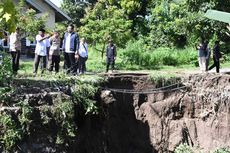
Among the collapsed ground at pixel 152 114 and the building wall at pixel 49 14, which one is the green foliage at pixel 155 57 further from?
the collapsed ground at pixel 152 114

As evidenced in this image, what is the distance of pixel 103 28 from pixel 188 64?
503 centimetres

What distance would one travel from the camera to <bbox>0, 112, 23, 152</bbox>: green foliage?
10.3 metres

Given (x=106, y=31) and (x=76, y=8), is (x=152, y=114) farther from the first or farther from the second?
(x=76, y=8)

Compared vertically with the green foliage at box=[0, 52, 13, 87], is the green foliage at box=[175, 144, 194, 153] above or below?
below

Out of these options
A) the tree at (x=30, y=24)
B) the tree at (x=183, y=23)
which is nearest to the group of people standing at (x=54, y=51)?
the tree at (x=30, y=24)

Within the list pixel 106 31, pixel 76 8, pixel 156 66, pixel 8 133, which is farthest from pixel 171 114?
pixel 76 8

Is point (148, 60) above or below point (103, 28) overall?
below

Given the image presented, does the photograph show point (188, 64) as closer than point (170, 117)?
No

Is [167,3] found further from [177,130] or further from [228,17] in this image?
[228,17]

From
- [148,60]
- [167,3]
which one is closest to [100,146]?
[148,60]

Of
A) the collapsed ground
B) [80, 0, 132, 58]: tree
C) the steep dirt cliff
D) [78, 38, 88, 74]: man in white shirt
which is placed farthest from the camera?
[80, 0, 132, 58]: tree

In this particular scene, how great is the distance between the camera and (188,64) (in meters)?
25.0

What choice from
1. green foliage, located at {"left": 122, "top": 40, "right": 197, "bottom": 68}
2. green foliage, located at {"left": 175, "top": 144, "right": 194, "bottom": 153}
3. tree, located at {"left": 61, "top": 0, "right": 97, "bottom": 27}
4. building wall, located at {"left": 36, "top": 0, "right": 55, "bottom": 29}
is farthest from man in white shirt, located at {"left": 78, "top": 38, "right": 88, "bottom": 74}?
tree, located at {"left": 61, "top": 0, "right": 97, "bottom": 27}

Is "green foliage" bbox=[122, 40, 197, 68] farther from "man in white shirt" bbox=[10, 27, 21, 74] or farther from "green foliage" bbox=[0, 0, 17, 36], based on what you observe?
"green foliage" bbox=[0, 0, 17, 36]
